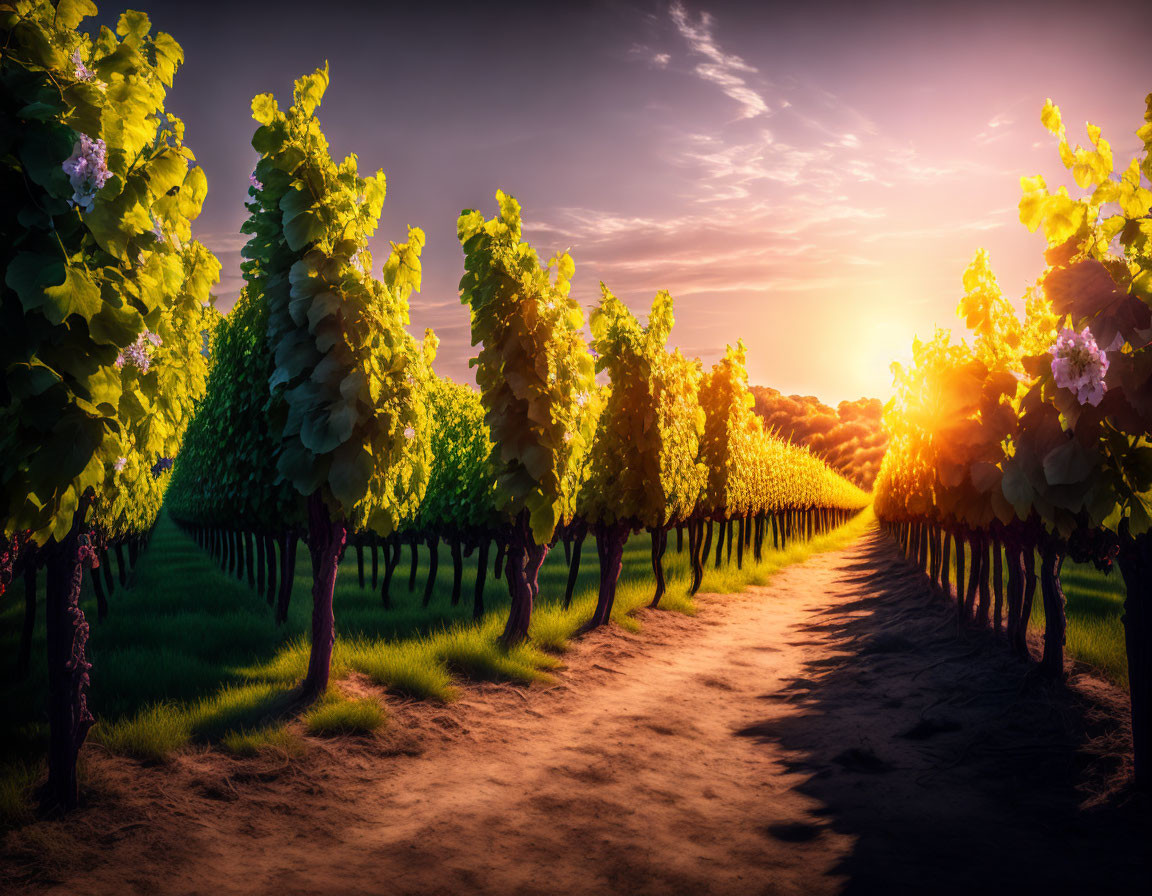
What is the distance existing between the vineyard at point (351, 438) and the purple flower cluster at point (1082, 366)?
16mm

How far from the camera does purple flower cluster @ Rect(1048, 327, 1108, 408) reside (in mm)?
4602

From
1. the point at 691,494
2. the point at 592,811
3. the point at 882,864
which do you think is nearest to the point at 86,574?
the point at 691,494

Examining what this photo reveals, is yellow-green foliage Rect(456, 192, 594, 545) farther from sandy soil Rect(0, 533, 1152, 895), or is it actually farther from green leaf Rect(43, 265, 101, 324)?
green leaf Rect(43, 265, 101, 324)

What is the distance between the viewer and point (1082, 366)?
465 centimetres

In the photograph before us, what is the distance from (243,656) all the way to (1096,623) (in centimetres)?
1172

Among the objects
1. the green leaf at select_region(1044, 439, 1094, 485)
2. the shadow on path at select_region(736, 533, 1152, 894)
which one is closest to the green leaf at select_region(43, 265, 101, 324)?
the shadow on path at select_region(736, 533, 1152, 894)

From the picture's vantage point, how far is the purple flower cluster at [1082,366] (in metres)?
4.60

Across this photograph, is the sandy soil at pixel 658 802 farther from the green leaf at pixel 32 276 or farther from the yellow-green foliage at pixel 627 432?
the yellow-green foliage at pixel 627 432

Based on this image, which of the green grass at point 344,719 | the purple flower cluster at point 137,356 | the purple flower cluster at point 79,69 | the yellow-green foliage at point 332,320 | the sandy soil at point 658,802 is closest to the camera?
the purple flower cluster at point 79,69

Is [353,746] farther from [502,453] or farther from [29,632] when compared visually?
[29,632]

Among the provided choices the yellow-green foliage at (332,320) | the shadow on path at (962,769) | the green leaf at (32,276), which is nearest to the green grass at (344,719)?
the yellow-green foliage at (332,320)

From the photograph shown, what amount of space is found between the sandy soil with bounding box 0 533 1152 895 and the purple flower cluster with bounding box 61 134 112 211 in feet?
12.3

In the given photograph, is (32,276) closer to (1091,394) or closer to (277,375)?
(277,375)

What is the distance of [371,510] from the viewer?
27.0ft
